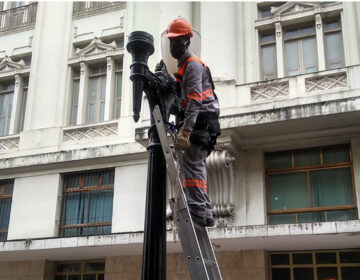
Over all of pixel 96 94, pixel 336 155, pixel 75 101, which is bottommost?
pixel 336 155

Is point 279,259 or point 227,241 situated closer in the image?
point 227,241

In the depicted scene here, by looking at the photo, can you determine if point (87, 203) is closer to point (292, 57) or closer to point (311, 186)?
point (311, 186)

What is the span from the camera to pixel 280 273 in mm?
11445

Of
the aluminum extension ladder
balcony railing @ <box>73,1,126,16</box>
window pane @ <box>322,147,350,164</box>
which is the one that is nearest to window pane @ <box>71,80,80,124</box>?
balcony railing @ <box>73,1,126,16</box>

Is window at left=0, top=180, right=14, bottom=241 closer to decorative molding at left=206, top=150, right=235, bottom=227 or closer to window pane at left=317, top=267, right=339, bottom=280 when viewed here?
decorative molding at left=206, top=150, right=235, bottom=227

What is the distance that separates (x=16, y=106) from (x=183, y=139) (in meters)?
13.0

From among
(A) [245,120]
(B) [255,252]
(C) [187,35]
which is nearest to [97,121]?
(A) [245,120]

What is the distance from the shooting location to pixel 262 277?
11133mm

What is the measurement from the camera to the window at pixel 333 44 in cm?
1256

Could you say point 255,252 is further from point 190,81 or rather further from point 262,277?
point 190,81

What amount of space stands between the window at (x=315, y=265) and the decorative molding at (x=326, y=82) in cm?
368

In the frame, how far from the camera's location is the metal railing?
15.4 m

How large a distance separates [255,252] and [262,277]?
568 mm

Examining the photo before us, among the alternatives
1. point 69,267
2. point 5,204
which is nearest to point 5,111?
point 5,204
